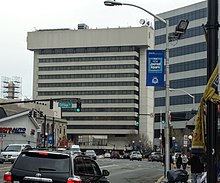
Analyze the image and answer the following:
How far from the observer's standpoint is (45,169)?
10.1m

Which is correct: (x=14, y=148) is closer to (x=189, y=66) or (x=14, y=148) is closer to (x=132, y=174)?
(x=132, y=174)

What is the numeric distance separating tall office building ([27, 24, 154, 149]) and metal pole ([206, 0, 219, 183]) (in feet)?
421

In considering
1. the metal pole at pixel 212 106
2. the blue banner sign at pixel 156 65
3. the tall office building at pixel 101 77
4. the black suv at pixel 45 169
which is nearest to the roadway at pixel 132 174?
the blue banner sign at pixel 156 65

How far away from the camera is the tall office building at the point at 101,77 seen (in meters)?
138

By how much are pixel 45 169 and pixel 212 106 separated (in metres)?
4.75

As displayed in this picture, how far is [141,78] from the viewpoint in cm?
14150

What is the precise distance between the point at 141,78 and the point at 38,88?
3117 centimetres

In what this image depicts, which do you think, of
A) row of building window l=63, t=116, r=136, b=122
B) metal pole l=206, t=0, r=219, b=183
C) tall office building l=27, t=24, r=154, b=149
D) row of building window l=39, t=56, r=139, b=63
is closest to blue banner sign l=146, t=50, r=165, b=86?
metal pole l=206, t=0, r=219, b=183

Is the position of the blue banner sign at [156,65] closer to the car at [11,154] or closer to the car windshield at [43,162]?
the car windshield at [43,162]

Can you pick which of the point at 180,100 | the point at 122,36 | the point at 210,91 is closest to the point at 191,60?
the point at 180,100

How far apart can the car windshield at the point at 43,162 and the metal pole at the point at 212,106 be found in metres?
4.49

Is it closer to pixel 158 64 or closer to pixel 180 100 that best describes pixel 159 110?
pixel 180 100

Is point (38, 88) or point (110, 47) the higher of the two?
point (110, 47)

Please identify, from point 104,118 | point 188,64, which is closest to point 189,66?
point 188,64
